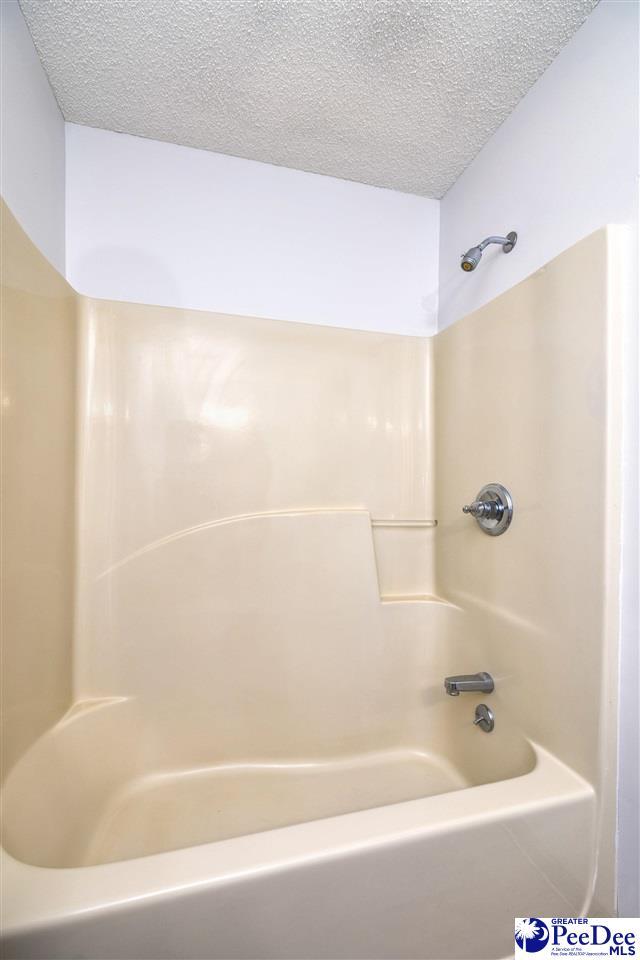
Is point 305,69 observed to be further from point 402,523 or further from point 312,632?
point 312,632

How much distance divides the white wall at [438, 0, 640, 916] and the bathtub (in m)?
0.20

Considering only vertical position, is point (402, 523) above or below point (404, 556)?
above

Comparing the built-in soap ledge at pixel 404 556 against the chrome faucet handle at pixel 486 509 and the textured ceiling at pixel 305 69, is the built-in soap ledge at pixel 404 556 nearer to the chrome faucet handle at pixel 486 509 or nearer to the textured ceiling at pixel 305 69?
the chrome faucet handle at pixel 486 509

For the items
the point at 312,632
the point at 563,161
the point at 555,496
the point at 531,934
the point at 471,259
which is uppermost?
the point at 563,161

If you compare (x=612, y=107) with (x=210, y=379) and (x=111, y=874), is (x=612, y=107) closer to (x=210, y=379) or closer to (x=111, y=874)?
(x=210, y=379)

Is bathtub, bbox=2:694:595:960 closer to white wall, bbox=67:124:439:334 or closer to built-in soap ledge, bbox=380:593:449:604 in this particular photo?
built-in soap ledge, bbox=380:593:449:604

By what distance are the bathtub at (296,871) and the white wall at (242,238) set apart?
138cm

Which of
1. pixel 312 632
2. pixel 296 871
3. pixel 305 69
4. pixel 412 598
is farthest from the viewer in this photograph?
pixel 412 598

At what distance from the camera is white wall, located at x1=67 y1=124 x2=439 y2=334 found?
4.22ft

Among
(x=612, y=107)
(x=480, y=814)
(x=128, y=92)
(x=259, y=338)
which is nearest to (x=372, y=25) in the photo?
(x=612, y=107)

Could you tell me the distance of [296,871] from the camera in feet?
2.13

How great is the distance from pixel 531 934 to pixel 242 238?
190 centimetres

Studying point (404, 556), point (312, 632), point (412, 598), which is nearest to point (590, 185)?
point (404, 556)

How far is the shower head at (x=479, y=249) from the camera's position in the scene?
1145mm
